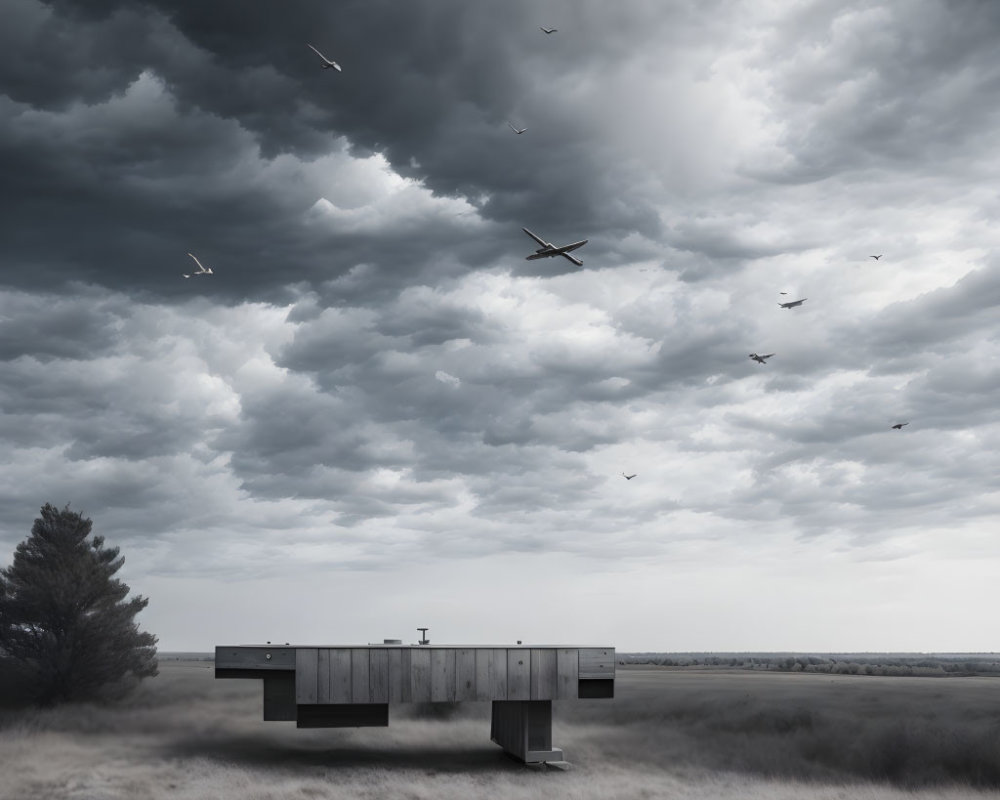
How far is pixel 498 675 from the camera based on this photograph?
37719 mm

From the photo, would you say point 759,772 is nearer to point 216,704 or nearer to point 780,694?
point 780,694

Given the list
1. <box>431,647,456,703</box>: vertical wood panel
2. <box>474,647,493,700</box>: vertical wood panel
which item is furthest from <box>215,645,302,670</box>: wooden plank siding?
<box>474,647,493,700</box>: vertical wood panel

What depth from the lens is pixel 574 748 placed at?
1700 inches

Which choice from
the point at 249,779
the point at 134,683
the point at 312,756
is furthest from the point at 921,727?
the point at 134,683

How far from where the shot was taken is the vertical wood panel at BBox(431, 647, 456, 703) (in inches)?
1454

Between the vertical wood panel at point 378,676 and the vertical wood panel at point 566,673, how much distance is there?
278 inches

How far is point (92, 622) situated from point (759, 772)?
3809cm

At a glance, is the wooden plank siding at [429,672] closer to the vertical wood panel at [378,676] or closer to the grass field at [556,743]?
the vertical wood panel at [378,676]

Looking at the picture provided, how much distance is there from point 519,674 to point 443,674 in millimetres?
3137

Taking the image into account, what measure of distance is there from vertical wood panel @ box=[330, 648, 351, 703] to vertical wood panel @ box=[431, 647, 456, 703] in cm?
333

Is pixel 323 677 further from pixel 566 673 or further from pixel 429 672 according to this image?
pixel 566 673

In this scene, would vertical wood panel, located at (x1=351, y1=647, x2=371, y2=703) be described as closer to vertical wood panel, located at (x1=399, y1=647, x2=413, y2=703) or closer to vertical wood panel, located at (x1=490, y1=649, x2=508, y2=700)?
vertical wood panel, located at (x1=399, y1=647, x2=413, y2=703)

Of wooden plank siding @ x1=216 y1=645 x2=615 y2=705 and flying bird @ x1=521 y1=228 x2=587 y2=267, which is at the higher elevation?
flying bird @ x1=521 y1=228 x2=587 y2=267

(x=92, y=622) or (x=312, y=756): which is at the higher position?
(x=92, y=622)
